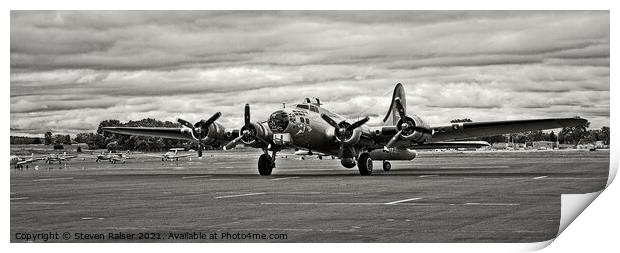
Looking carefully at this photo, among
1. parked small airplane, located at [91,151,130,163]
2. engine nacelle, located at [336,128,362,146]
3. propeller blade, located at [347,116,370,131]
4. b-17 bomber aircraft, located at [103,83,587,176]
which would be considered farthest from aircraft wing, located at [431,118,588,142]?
parked small airplane, located at [91,151,130,163]

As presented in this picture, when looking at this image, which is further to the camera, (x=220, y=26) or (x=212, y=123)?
(x=212, y=123)

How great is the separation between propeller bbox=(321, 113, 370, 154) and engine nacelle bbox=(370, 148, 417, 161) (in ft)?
33.3

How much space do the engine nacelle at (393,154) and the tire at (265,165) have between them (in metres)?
12.0

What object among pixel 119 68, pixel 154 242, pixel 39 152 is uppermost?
pixel 119 68

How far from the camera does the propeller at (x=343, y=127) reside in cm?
4394

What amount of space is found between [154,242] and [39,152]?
1111cm

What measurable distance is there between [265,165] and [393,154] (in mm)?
14840

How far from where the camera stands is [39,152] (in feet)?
86.2

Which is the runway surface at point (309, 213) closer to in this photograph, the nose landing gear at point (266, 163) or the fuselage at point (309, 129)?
the fuselage at point (309, 129)

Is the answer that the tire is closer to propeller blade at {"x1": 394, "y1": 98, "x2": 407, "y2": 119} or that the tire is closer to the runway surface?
propeller blade at {"x1": 394, "y1": 98, "x2": 407, "y2": 119}

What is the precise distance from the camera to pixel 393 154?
185 feet
